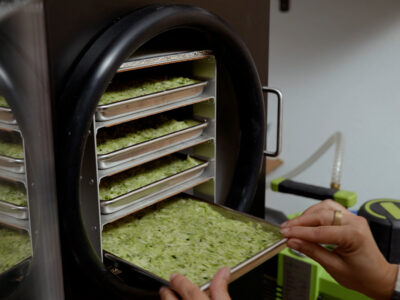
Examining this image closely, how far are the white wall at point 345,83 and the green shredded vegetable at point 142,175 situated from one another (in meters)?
1.67

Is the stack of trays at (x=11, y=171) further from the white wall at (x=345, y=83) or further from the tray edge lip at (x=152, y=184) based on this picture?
the white wall at (x=345, y=83)

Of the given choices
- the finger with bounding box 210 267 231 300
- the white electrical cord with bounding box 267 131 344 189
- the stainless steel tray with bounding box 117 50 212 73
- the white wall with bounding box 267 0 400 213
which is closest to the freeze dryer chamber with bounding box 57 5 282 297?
the stainless steel tray with bounding box 117 50 212 73

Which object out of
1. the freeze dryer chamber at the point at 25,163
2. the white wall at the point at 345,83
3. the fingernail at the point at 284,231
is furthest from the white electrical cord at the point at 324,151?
the freeze dryer chamber at the point at 25,163

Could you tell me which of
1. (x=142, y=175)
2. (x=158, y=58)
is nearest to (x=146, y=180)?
(x=142, y=175)

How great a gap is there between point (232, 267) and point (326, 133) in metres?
1.98

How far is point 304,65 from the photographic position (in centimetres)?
272

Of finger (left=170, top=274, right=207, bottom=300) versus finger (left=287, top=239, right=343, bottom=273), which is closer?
finger (left=170, top=274, right=207, bottom=300)

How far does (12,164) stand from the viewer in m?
0.74

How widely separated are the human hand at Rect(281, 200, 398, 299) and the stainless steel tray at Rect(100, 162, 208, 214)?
0.77 feet

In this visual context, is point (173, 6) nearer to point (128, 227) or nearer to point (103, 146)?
point (103, 146)

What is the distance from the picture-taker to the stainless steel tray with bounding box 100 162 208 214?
91cm

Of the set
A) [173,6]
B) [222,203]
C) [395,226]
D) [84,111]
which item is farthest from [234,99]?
[395,226]

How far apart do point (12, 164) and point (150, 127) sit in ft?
1.29

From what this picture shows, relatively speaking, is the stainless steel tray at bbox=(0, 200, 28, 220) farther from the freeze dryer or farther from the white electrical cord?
the white electrical cord
